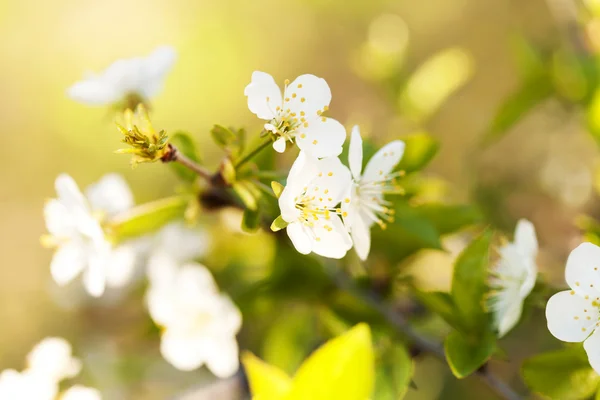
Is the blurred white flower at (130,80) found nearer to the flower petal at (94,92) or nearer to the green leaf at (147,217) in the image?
the flower petal at (94,92)

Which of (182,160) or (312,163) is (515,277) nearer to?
(312,163)

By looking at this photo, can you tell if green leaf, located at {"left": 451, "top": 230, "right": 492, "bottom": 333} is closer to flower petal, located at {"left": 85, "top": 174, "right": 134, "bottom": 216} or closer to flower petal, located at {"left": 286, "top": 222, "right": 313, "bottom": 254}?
flower petal, located at {"left": 286, "top": 222, "right": 313, "bottom": 254}

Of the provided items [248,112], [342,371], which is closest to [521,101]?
[342,371]

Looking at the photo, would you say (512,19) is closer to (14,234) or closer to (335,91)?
(335,91)

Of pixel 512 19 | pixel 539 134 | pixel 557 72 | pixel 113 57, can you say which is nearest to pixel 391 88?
pixel 557 72

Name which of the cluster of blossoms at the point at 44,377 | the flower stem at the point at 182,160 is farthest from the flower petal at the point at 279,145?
the cluster of blossoms at the point at 44,377

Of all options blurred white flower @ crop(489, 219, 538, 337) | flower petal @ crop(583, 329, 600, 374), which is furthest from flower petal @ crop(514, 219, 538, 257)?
flower petal @ crop(583, 329, 600, 374)
